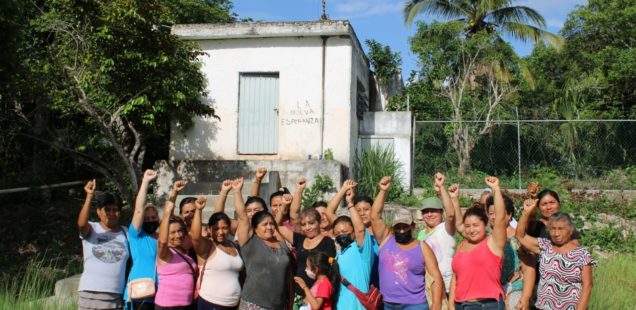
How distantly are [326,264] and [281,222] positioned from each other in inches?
49.5

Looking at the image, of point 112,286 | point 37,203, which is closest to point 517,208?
point 112,286

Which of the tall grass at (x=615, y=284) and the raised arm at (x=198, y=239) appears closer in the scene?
the raised arm at (x=198, y=239)

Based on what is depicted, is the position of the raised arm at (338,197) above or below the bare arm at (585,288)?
above

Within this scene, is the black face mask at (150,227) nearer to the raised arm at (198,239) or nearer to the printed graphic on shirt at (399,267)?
the raised arm at (198,239)

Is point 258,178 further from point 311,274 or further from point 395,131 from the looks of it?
point 395,131

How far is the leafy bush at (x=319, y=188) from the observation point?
1141 cm

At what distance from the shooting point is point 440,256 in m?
4.99

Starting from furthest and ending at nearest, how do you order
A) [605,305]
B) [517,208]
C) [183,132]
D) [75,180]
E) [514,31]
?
[514,31]
[75,180]
[183,132]
[517,208]
[605,305]

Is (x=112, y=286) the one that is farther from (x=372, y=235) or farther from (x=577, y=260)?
(x=577, y=260)

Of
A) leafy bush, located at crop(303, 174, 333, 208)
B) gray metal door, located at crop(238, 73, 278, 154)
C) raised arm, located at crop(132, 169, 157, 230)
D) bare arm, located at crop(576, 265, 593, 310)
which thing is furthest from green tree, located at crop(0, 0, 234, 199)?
bare arm, located at crop(576, 265, 593, 310)

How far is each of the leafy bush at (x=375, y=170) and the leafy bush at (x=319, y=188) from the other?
4.42ft

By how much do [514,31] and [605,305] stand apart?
15798 millimetres

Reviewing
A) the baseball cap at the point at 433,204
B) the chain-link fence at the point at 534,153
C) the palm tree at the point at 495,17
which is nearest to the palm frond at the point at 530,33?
the palm tree at the point at 495,17

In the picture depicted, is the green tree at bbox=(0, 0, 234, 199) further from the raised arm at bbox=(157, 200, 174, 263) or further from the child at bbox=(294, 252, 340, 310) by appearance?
the child at bbox=(294, 252, 340, 310)
